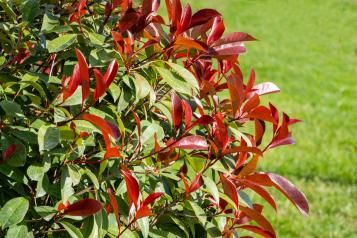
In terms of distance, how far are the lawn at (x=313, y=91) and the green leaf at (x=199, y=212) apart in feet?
9.96

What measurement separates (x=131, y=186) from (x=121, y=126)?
0.50 feet

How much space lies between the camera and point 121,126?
154 centimetres

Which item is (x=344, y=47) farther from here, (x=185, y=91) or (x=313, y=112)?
(x=185, y=91)

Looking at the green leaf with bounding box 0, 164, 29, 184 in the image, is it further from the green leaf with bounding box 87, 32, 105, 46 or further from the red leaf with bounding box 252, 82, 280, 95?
the red leaf with bounding box 252, 82, 280, 95

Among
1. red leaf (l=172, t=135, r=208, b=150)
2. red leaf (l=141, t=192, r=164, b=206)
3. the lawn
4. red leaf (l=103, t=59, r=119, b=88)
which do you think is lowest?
the lawn

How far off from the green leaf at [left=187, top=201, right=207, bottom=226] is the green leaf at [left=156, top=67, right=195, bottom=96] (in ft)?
0.86

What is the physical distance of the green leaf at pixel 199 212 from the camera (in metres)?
1.64

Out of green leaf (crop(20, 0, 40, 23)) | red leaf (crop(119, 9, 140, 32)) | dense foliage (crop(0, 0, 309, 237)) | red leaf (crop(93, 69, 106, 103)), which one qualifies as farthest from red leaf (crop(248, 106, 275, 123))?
green leaf (crop(20, 0, 40, 23))

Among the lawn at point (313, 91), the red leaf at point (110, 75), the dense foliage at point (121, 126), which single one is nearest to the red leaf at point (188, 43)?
the dense foliage at point (121, 126)

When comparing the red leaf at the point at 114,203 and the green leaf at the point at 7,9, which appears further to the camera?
the green leaf at the point at 7,9

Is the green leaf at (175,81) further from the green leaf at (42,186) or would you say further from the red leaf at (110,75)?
the green leaf at (42,186)

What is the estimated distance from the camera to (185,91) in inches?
65.0

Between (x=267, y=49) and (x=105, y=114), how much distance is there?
923 cm

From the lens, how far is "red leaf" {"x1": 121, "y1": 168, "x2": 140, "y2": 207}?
1452 mm
